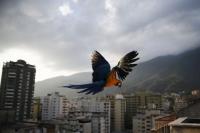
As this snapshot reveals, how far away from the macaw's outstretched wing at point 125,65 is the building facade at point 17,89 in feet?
162

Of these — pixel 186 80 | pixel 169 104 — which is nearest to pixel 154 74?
pixel 186 80

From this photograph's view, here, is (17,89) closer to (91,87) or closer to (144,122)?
(144,122)

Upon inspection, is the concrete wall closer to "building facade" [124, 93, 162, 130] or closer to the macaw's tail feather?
the macaw's tail feather

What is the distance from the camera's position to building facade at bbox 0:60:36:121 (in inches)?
2068

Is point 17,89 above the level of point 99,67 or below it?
Result: above

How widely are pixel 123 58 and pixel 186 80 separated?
138933mm

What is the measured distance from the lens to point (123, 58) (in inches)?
215

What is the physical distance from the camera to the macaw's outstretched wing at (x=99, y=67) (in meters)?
5.48

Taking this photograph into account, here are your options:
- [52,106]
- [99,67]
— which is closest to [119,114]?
[52,106]

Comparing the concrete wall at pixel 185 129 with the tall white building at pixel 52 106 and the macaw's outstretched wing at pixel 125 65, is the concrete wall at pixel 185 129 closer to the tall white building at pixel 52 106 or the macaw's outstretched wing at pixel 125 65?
the macaw's outstretched wing at pixel 125 65

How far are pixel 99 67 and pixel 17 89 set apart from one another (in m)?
51.3

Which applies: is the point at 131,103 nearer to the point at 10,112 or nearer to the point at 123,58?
the point at 10,112

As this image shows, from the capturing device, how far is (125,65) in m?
5.47

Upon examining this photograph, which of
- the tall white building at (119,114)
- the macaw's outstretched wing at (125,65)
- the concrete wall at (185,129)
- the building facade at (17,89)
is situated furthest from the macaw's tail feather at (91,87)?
the tall white building at (119,114)
